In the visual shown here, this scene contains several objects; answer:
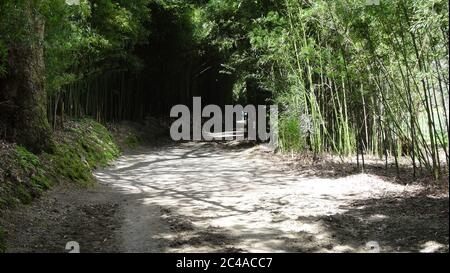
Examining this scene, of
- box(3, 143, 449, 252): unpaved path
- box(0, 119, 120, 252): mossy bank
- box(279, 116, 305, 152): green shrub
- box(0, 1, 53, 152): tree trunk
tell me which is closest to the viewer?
box(3, 143, 449, 252): unpaved path

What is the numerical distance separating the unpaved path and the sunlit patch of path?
0.01 meters

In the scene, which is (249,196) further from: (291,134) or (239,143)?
(239,143)

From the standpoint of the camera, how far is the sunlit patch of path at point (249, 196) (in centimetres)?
366

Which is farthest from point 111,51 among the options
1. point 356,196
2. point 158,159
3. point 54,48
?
point 356,196

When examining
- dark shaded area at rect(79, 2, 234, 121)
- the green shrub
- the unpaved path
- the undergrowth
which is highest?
dark shaded area at rect(79, 2, 234, 121)

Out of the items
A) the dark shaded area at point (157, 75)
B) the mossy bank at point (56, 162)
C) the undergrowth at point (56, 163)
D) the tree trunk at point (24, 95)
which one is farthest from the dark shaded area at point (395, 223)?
the dark shaded area at point (157, 75)

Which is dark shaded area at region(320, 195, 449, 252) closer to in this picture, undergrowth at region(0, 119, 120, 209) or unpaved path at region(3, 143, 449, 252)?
unpaved path at region(3, 143, 449, 252)

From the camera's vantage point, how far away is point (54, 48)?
6223 millimetres

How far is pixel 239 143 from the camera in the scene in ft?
40.7

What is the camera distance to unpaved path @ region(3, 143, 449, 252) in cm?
346

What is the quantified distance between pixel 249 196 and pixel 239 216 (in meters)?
0.99

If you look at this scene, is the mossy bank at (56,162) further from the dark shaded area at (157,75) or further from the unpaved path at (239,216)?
the dark shaded area at (157,75)

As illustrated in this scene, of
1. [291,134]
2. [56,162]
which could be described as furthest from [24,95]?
[291,134]

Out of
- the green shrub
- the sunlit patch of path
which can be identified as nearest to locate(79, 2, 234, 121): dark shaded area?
the sunlit patch of path
